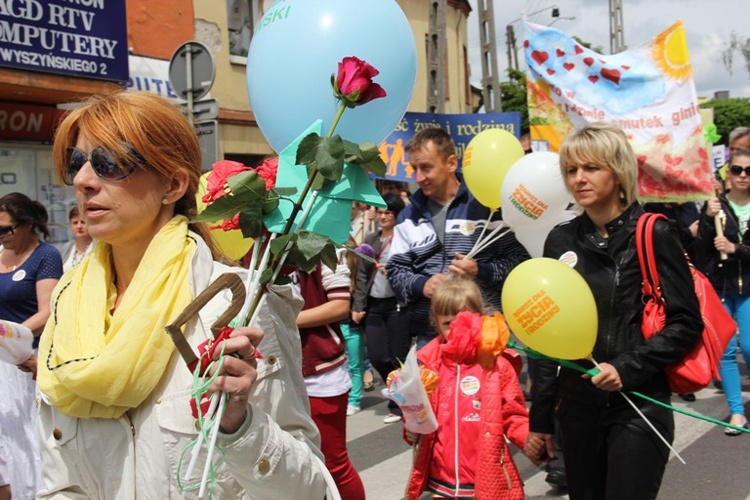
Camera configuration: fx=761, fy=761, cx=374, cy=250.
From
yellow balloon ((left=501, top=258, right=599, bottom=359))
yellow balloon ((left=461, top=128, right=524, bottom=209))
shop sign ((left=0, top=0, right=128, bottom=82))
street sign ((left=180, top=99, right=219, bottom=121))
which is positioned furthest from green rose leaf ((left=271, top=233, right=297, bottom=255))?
shop sign ((left=0, top=0, right=128, bottom=82))

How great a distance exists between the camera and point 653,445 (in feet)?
9.07

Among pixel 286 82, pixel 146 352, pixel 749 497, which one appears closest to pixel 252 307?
pixel 146 352

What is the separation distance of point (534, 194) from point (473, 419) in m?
1.45

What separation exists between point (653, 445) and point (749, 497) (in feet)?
7.99

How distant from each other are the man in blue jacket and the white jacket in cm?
256

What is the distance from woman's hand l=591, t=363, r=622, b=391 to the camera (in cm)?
270

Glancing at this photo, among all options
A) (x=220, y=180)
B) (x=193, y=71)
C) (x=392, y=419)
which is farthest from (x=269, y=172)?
(x=193, y=71)

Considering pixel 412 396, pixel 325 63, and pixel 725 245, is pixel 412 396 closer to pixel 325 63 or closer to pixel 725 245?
pixel 325 63

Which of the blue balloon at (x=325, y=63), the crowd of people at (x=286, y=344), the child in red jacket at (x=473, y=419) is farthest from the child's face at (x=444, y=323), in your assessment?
the blue balloon at (x=325, y=63)

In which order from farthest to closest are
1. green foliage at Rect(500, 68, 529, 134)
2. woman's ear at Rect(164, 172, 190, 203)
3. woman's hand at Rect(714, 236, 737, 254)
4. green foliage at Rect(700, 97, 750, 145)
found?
1. green foliage at Rect(700, 97, 750, 145)
2. green foliage at Rect(500, 68, 529, 134)
3. woman's hand at Rect(714, 236, 737, 254)
4. woman's ear at Rect(164, 172, 190, 203)

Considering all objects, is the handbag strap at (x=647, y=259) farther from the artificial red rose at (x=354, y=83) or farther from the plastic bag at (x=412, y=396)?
the artificial red rose at (x=354, y=83)

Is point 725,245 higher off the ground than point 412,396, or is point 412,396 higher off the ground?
point 725,245

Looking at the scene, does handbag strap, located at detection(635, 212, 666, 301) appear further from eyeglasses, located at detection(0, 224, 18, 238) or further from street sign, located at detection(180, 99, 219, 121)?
street sign, located at detection(180, 99, 219, 121)

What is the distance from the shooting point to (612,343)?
9.45 feet
